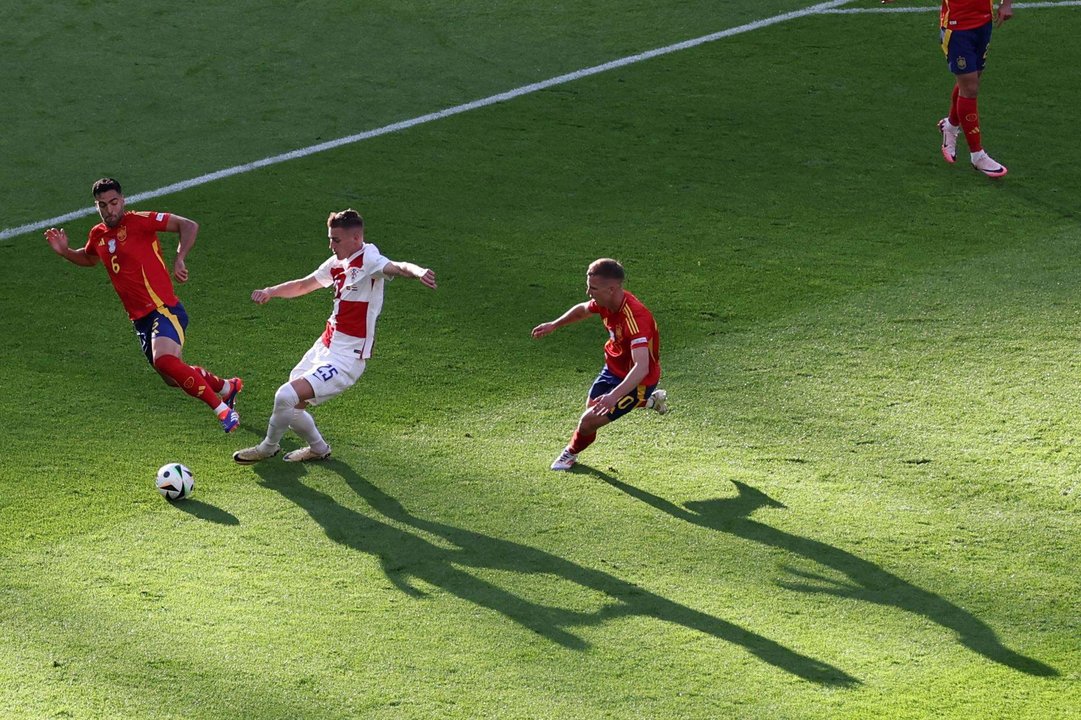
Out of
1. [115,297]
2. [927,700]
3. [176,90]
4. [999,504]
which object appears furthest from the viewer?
[176,90]

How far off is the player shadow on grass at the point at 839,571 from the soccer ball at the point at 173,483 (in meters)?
2.49

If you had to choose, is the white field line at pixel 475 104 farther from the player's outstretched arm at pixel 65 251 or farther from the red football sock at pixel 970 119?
the red football sock at pixel 970 119

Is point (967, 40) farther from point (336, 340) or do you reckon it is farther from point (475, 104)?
point (336, 340)

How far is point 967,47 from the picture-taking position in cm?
1267

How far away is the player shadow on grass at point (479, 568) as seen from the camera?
6938 mm

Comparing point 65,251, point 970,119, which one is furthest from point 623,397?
point 970,119

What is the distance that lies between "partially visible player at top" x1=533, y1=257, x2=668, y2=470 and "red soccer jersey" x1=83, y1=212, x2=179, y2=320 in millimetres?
2640

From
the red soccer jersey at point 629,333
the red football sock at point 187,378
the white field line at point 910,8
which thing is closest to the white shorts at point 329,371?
the red football sock at point 187,378

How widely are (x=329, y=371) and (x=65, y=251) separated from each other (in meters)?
2.14

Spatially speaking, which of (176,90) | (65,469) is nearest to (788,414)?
(65,469)

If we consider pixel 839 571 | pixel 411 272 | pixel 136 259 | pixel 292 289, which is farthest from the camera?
pixel 136 259

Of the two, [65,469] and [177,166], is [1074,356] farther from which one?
[177,166]

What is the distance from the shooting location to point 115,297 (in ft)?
38.6

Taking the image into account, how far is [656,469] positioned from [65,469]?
375 cm
